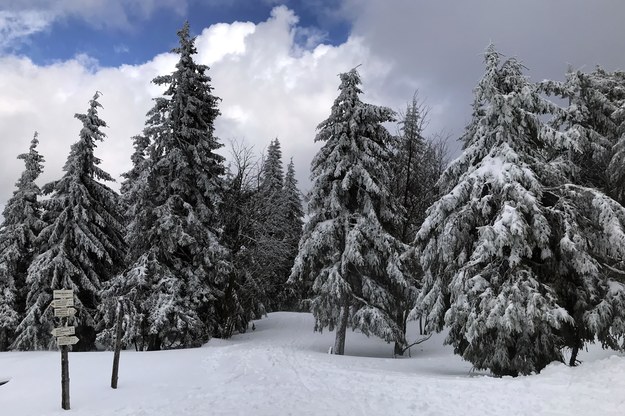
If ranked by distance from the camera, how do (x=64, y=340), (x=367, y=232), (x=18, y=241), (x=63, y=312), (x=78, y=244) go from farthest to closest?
(x=18, y=241), (x=78, y=244), (x=367, y=232), (x=63, y=312), (x=64, y=340)

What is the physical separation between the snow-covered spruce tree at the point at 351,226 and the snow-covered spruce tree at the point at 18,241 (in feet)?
47.9

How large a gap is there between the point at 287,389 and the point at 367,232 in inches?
345

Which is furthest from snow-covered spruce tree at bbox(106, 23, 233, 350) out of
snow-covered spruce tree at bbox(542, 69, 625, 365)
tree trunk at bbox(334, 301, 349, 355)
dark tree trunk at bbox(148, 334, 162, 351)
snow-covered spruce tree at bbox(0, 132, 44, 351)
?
snow-covered spruce tree at bbox(542, 69, 625, 365)

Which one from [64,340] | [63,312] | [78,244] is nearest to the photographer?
[64,340]

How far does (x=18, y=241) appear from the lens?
22.7 metres

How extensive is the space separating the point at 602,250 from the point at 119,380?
13137mm

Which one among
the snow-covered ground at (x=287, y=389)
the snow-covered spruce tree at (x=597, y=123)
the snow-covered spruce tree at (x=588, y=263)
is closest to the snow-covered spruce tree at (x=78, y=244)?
the snow-covered ground at (x=287, y=389)

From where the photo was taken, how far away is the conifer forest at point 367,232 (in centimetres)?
1140

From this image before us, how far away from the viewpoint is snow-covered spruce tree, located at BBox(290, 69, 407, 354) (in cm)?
1762

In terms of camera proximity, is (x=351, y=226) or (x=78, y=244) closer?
(x=351, y=226)

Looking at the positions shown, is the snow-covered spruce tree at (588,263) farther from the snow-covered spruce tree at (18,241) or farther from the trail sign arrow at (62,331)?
the snow-covered spruce tree at (18,241)

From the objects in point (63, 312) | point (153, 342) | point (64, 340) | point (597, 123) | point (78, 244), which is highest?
point (597, 123)

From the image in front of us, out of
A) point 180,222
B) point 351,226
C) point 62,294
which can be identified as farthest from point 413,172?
point 62,294

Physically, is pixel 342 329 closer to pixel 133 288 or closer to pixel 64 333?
pixel 133 288
